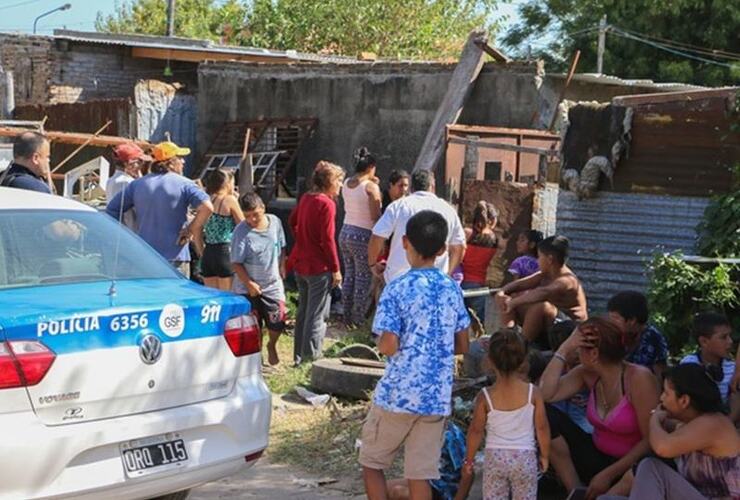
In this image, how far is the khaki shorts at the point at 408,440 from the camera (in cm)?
538

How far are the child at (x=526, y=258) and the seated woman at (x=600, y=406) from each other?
2800 millimetres

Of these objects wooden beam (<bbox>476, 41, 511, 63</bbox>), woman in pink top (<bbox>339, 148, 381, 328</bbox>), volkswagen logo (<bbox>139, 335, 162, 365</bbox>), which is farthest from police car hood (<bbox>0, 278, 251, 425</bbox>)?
wooden beam (<bbox>476, 41, 511, 63</bbox>)

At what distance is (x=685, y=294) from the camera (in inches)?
299

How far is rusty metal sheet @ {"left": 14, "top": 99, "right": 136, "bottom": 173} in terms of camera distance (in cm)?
1705

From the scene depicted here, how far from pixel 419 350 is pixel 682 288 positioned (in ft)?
9.66

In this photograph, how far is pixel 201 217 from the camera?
922cm

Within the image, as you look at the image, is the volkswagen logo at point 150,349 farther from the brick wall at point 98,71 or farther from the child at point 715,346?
the brick wall at point 98,71

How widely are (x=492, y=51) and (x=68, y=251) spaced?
8644 millimetres

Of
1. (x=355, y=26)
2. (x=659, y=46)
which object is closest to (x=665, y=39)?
(x=659, y=46)

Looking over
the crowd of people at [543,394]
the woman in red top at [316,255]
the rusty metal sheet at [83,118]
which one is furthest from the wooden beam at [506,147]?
the rusty metal sheet at [83,118]

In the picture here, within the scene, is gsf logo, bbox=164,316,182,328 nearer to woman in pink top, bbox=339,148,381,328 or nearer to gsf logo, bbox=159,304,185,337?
gsf logo, bbox=159,304,185,337

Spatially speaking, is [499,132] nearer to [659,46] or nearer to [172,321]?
[172,321]

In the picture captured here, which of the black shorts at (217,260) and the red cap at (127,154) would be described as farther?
the red cap at (127,154)

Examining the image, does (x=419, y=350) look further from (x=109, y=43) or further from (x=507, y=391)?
(x=109, y=43)
